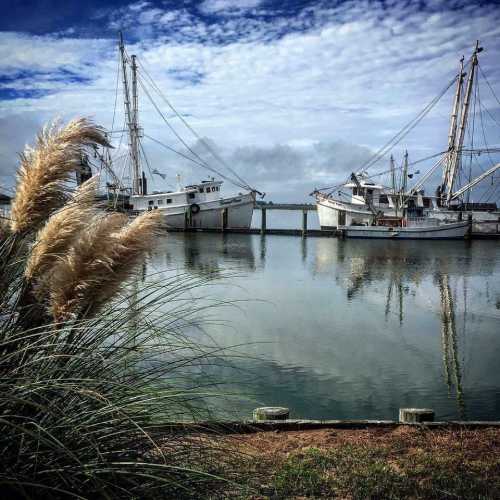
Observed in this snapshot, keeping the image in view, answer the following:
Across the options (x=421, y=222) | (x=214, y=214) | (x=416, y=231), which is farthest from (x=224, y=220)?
(x=421, y=222)

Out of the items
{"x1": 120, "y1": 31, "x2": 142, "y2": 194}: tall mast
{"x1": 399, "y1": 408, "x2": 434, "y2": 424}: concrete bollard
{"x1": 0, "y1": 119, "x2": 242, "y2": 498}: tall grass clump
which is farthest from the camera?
{"x1": 120, "y1": 31, "x2": 142, "y2": 194}: tall mast

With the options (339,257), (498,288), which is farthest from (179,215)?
(498,288)

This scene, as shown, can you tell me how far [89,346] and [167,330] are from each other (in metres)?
0.49

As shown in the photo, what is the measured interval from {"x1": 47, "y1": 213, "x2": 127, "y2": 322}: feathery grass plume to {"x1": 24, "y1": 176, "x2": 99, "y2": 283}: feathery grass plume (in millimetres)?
39

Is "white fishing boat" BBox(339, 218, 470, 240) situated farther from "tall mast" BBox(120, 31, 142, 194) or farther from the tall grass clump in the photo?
the tall grass clump

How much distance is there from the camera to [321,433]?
4.98m

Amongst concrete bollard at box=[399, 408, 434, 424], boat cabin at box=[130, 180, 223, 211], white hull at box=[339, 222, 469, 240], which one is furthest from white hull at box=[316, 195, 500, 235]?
concrete bollard at box=[399, 408, 434, 424]

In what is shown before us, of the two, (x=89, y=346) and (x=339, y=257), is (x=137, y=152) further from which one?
(x=89, y=346)

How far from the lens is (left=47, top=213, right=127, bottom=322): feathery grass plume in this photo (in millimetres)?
2314

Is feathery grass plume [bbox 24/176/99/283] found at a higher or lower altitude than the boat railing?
higher

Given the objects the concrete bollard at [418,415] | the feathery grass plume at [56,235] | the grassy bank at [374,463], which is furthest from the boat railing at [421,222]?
the feathery grass plume at [56,235]

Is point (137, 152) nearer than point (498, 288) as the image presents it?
No

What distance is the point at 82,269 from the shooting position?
91.0 inches

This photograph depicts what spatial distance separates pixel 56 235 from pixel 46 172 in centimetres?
29
